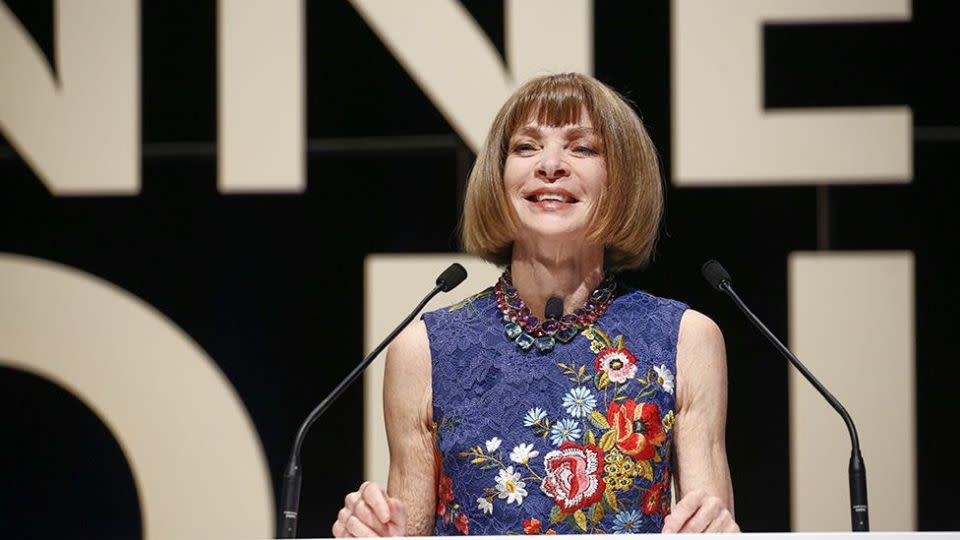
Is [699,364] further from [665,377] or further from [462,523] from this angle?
[462,523]

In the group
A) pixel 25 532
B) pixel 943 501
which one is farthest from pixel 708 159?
pixel 25 532

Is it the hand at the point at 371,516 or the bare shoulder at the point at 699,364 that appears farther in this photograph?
the bare shoulder at the point at 699,364

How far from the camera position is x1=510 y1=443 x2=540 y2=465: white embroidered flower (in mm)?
1760

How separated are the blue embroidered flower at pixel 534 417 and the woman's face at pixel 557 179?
10.6 inches

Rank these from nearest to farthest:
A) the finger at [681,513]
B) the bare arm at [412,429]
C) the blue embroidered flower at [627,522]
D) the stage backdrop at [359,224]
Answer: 1. the finger at [681,513]
2. the blue embroidered flower at [627,522]
3. the bare arm at [412,429]
4. the stage backdrop at [359,224]

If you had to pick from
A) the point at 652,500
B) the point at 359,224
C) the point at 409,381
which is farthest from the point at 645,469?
the point at 359,224

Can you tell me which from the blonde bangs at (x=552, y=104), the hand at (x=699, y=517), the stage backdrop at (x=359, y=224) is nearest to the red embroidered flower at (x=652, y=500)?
the hand at (x=699, y=517)

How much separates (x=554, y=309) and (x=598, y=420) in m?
0.18

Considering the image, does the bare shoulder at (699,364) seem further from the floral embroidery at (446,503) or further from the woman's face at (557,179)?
the floral embroidery at (446,503)

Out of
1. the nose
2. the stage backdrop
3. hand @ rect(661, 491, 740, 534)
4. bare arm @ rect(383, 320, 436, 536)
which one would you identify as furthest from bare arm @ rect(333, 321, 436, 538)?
the stage backdrop

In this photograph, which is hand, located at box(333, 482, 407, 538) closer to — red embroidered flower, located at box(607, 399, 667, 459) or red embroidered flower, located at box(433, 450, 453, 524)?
red embroidered flower, located at box(433, 450, 453, 524)

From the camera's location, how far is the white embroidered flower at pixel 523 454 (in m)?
1.76

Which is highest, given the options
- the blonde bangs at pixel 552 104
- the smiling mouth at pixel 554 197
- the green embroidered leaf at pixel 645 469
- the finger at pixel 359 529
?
the blonde bangs at pixel 552 104

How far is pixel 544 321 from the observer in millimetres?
1856
